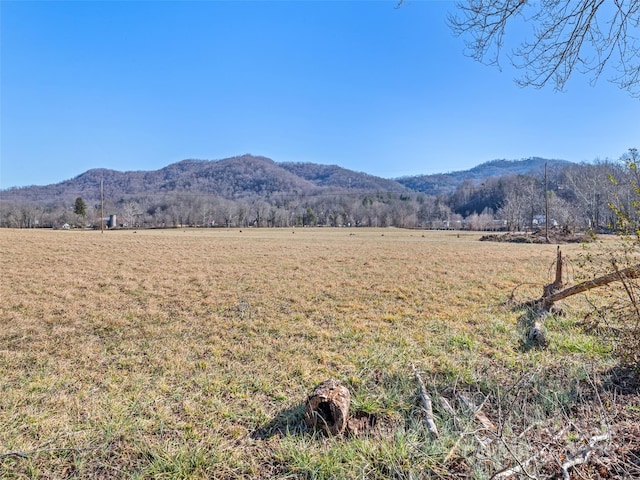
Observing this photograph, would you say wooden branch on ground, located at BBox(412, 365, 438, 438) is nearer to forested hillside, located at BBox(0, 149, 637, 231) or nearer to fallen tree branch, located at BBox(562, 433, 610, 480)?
fallen tree branch, located at BBox(562, 433, 610, 480)

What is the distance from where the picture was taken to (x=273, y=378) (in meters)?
4.48

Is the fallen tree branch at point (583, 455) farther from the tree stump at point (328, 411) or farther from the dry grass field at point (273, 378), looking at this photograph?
the tree stump at point (328, 411)

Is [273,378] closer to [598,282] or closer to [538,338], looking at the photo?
[538,338]

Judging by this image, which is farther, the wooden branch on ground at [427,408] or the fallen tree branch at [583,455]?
the wooden branch on ground at [427,408]

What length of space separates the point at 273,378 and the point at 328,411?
1.46 meters

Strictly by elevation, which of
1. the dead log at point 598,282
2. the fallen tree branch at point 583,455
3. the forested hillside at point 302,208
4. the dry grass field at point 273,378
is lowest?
the dry grass field at point 273,378

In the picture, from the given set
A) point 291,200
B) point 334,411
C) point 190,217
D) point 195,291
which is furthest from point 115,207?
point 334,411

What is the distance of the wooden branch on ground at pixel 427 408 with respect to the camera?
3016 millimetres

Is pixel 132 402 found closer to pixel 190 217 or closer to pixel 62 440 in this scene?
pixel 62 440

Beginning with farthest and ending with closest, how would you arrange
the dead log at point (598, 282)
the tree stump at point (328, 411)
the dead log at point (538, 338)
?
the dead log at point (538, 338)
the dead log at point (598, 282)
the tree stump at point (328, 411)

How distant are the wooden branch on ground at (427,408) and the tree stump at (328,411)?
0.77 m

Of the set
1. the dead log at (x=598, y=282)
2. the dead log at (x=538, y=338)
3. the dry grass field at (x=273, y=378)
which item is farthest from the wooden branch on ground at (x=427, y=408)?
the dead log at (x=538, y=338)

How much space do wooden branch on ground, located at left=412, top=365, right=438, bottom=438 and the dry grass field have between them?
0.07 meters

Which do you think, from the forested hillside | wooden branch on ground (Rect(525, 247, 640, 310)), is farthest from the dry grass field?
the forested hillside
